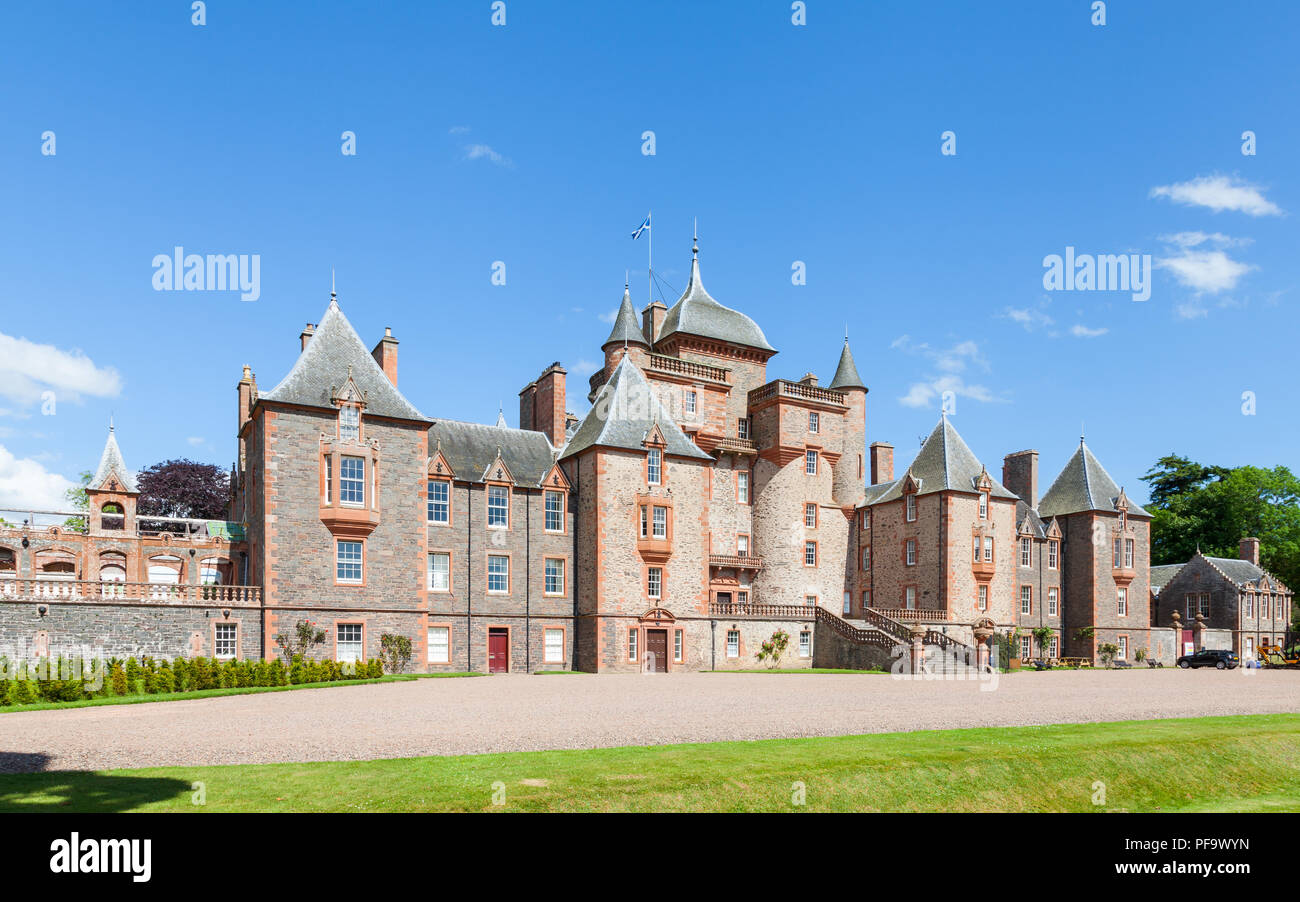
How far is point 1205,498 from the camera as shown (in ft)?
277

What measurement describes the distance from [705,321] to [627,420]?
11.3 m

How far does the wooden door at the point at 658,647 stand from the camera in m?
44.0

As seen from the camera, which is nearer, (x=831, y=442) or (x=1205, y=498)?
(x=831, y=442)

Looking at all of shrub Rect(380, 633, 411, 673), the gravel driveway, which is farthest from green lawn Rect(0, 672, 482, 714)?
shrub Rect(380, 633, 411, 673)

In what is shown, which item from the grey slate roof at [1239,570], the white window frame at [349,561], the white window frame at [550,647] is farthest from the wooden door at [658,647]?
the grey slate roof at [1239,570]

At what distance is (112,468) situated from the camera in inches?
1895

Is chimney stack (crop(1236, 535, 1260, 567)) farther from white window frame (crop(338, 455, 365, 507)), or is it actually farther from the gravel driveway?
white window frame (crop(338, 455, 365, 507))

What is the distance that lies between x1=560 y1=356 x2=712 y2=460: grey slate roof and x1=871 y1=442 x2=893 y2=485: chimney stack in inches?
803

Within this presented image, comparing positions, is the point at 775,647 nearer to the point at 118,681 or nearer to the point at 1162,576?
the point at 118,681

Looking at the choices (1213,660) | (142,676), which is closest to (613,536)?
(142,676)
